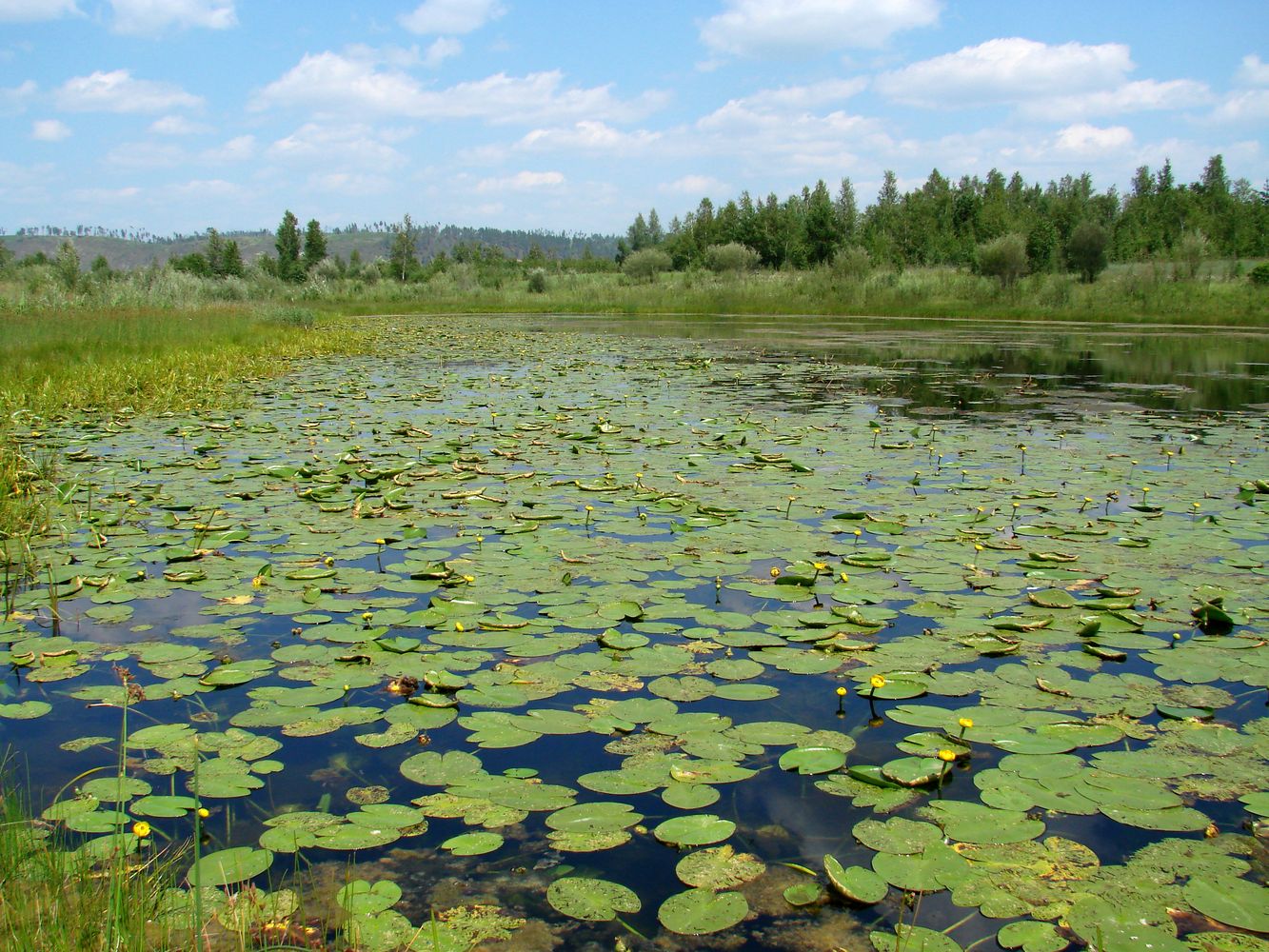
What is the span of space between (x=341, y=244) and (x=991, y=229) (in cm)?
14585

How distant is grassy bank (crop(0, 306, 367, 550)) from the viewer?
14.7ft

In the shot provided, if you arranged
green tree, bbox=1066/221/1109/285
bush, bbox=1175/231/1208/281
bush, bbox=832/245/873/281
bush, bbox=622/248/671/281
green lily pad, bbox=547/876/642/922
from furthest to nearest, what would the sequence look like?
bush, bbox=622/248/671/281 → bush, bbox=832/245/873/281 → green tree, bbox=1066/221/1109/285 → bush, bbox=1175/231/1208/281 → green lily pad, bbox=547/876/642/922

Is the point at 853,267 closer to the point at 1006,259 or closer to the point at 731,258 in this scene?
the point at 1006,259

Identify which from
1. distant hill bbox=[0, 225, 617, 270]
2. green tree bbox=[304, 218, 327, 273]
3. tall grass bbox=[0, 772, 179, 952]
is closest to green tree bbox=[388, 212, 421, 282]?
green tree bbox=[304, 218, 327, 273]

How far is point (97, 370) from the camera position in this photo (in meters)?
8.23

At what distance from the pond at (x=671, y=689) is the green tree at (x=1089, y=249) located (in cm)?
2132

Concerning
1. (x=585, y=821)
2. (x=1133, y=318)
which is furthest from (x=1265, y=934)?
(x=1133, y=318)

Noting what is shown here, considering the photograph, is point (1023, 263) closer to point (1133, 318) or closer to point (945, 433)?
point (1133, 318)

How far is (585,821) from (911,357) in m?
11.9

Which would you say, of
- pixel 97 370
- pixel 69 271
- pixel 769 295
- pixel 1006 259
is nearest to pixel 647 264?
pixel 769 295

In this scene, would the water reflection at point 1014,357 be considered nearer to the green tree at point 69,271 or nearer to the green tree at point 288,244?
the green tree at point 69,271

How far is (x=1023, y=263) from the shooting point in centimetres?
2388

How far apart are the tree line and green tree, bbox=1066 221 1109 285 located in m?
0.03

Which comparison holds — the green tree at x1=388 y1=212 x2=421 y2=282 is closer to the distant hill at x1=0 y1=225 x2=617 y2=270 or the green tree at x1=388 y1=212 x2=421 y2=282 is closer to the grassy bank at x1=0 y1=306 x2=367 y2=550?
the grassy bank at x1=0 y1=306 x2=367 y2=550
